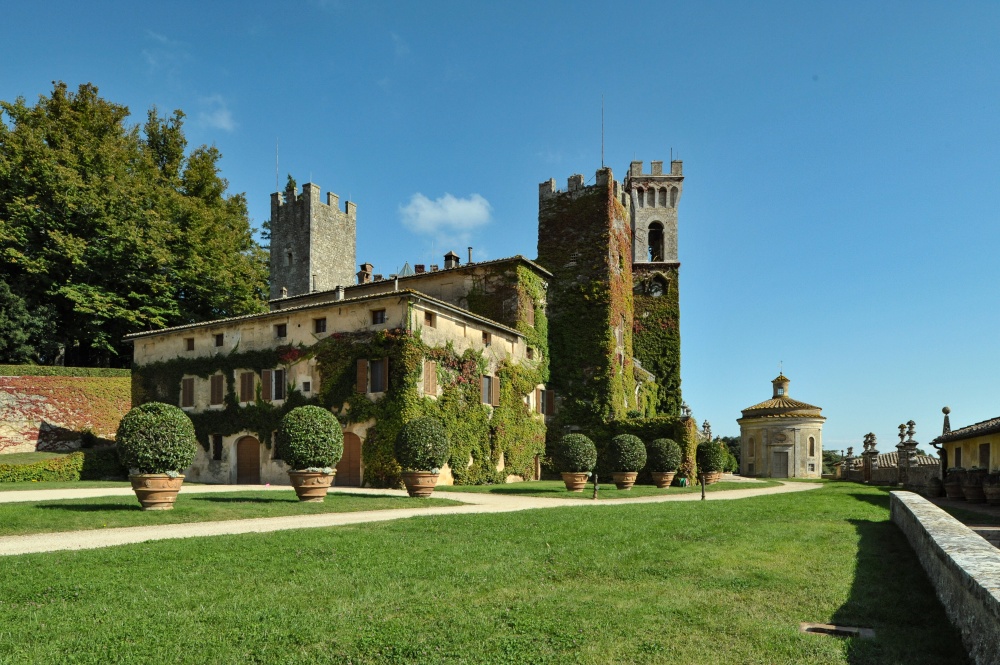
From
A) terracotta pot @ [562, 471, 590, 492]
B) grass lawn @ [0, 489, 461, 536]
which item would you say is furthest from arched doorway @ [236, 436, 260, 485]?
terracotta pot @ [562, 471, 590, 492]

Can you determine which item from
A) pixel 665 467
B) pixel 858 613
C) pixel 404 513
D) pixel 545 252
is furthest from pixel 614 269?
pixel 858 613

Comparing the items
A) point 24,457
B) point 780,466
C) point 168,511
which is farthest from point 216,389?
point 780,466

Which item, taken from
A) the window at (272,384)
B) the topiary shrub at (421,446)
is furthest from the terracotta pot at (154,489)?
the window at (272,384)

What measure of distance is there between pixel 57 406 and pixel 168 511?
23.4 meters

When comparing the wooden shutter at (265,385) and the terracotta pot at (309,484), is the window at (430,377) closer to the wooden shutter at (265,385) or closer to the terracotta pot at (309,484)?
the wooden shutter at (265,385)

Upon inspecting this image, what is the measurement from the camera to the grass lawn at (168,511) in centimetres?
1291

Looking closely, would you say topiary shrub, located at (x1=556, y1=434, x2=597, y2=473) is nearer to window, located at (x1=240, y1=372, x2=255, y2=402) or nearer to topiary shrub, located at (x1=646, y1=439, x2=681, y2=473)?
topiary shrub, located at (x1=646, y1=439, x2=681, y2=473)

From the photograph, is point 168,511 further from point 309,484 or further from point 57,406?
point 57,406

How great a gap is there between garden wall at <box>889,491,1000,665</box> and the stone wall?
1433 inches

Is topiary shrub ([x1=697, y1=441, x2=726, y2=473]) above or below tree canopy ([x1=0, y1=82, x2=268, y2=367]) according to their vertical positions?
below

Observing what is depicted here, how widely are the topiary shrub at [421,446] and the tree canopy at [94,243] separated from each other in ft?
81.3

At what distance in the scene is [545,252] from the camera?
129ft

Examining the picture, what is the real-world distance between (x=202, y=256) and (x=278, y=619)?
132ft

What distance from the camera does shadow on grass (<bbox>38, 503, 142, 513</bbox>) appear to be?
1485 cm
